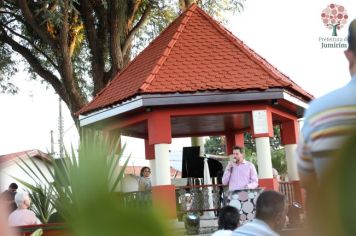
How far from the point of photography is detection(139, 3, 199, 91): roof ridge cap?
34.5 feet

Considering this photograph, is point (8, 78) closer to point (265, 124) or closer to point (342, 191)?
point (265, 124)

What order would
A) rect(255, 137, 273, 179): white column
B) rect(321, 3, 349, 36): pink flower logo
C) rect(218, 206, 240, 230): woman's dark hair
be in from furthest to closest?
1. rect(321, 3, 349, 36): pink flower logo
2. rect(255, 137, 273, 179): white column
3. rect(218, 206, 240, 230): woman's dark hair

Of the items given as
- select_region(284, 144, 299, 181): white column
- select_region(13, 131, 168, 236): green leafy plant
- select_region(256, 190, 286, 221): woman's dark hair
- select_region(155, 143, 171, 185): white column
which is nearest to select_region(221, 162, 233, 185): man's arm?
select_region(155, 143, 171, 185): white column

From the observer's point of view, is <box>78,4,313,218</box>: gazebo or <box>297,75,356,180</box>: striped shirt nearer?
<box>297,75,356,180</box>: striped shirt

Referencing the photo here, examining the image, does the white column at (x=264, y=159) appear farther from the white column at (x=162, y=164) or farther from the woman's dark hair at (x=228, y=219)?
the woman's dark hair at (x=228, y=219)

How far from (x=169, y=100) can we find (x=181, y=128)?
3.74 metres

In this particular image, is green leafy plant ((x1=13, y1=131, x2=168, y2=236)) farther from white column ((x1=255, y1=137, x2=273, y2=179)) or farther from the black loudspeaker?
the black loudspeaker

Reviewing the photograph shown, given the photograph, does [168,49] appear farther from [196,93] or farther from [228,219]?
[228,219]

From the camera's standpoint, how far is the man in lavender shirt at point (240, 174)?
934cm

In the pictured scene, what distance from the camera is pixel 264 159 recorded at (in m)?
10.4

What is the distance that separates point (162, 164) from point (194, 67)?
2130mm

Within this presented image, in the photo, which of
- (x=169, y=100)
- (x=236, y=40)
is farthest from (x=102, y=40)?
(x=169, y=100)

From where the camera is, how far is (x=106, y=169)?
38 cm

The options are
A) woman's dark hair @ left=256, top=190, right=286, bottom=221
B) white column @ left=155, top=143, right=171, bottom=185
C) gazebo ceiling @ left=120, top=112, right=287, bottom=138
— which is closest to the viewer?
woman's dark hair @ left=256, top=190, right=286, bottom=221
